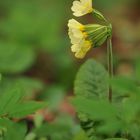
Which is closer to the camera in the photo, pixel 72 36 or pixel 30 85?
pixel 72 36

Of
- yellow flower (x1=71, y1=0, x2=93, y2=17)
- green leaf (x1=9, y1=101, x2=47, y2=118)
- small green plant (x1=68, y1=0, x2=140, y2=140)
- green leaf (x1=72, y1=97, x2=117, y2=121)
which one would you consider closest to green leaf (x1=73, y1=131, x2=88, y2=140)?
small green plant (x1=68, y1=0, x2=140, y2=140)

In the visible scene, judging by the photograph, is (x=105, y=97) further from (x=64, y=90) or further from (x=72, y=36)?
(x=64, y=90)

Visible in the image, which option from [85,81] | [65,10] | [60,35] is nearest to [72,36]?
[85,81]

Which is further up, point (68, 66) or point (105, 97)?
point (105, 97)

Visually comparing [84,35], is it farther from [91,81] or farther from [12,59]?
[12,59]

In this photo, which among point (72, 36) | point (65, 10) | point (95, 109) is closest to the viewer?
point (95, 109)

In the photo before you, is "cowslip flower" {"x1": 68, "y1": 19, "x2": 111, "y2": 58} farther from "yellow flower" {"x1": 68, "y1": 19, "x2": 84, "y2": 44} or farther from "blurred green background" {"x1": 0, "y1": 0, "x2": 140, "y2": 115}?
"blurred green background" {"x1": 0, "y1": 0, "x2": 140, "y2": 115}

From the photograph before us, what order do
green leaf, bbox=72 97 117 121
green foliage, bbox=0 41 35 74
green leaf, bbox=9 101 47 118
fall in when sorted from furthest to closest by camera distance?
1. green foliage, bbox=0 41 35 74
2. green leaf, bbox=9 101 47 118
3. green leaf, bbox=72 97 117 121

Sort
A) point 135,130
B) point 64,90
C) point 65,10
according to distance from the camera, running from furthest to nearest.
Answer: point 65,10
point 64,90
point 135,130
